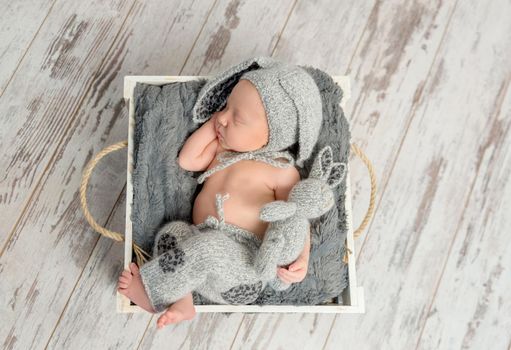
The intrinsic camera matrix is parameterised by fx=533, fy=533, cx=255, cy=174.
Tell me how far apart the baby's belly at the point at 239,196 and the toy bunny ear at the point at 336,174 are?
0.13 meters

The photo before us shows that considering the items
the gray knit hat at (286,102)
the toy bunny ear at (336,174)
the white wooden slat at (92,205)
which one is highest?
the gray knit hat at (286,102)

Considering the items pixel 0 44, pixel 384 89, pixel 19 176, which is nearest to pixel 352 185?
pixel 384 89


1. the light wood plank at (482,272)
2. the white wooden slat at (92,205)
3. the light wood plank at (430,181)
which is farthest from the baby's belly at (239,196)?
the light wood plank at (482,272)

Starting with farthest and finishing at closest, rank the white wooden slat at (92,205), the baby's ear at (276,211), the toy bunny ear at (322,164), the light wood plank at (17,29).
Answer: the light wood plank at (17,29), the white wooden slat at (92,205), the toy bunny ear at (322,164), the baby's ear at (276,211)

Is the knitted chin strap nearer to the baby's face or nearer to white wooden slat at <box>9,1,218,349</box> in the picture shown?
the baby's face

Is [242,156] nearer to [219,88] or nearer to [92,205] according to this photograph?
[219,88]

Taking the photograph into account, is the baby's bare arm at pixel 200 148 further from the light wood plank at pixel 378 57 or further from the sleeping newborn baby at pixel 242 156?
the light wood plank at pixel 378 57

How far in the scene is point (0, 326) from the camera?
130 centimetres

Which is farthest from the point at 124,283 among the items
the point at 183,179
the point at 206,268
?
the point at 183,179

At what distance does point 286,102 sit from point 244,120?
9cm

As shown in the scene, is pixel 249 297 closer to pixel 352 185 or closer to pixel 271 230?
pixel 271 230

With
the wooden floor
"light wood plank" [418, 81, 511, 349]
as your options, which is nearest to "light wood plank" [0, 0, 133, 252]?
the wooden floor

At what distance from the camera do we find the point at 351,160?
4.85ft

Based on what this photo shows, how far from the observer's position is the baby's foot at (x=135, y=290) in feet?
3.41
